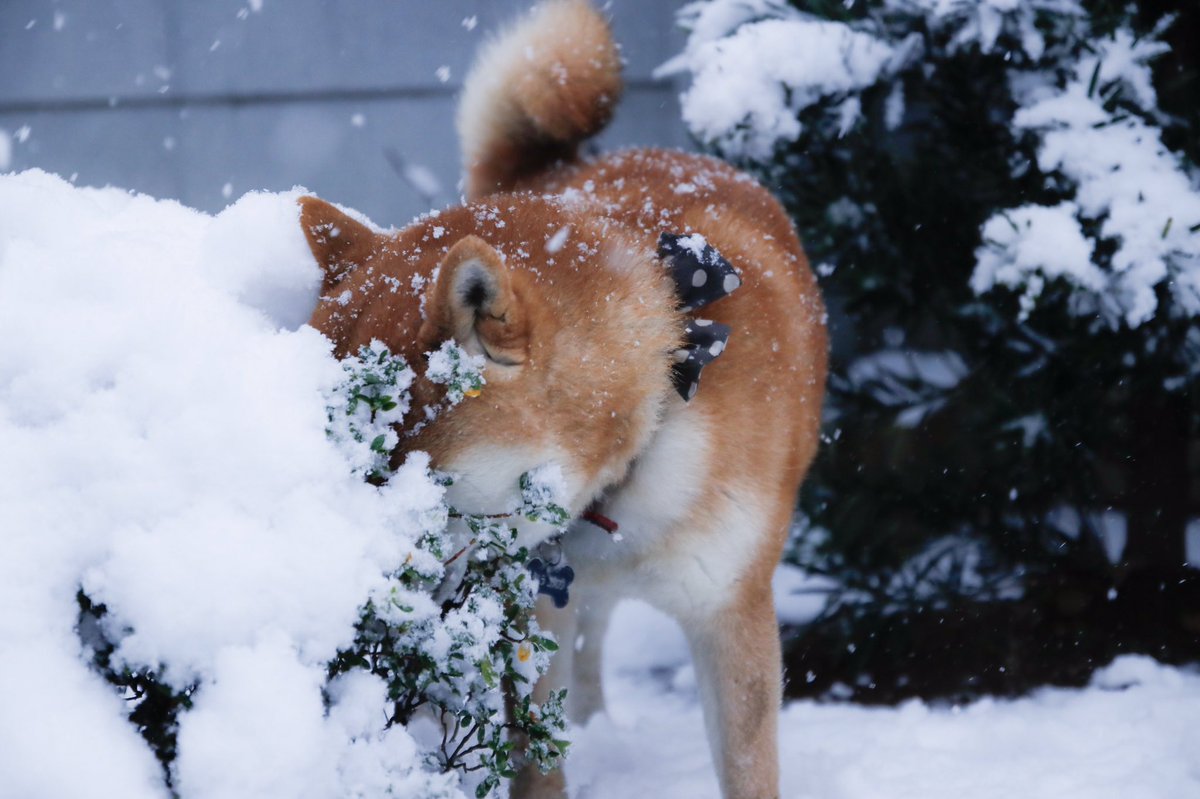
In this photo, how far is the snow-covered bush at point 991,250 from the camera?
7.95ft

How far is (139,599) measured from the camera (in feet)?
3.37

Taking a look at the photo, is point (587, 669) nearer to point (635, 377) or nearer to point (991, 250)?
point (635, 377)

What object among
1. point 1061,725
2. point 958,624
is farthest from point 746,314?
point 958,624

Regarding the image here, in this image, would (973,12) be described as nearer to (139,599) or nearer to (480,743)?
(480,743)

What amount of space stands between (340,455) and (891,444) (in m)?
2.07

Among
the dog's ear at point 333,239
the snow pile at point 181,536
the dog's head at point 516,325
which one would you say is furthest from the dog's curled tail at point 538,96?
the snow pile at point 181,536

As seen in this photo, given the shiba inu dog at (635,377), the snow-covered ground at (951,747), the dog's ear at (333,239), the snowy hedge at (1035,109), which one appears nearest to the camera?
the shiba inu dog at (635,377)

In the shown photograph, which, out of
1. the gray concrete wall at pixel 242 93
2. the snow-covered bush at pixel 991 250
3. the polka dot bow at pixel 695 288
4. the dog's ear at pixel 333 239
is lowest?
the polka dot bow at pixel 695 288

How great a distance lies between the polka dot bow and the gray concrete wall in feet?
7.84

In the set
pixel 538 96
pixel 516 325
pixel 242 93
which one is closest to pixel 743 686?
pixel 516 325

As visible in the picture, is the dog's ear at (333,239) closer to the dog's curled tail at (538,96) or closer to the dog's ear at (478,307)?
the dog's ear at (478,307)

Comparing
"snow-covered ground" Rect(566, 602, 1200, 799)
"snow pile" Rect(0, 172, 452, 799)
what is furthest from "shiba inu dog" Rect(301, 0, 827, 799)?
"snow-covered ground" Rect(566, 602, 1200, 799)

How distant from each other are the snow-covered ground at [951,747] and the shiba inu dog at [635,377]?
1.19ft

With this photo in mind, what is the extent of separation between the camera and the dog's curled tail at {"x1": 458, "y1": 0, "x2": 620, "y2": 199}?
2.64m
